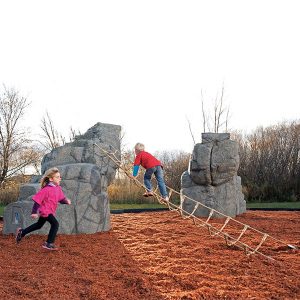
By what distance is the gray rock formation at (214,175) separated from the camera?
1257cm

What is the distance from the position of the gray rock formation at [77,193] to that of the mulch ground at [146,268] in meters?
0.34

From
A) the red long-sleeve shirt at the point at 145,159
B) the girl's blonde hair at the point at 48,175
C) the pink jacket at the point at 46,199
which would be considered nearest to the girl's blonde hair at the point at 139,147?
the red long-sleeve shirt at the point at 145,159

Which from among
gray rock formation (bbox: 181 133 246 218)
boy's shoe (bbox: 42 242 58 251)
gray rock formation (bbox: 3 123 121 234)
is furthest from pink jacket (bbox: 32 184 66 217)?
gray rock formation (bbox: 181 133 246 218)

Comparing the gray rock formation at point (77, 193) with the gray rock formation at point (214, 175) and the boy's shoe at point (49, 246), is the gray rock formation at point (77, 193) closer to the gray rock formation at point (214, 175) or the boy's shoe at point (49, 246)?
the boy's shoe at point (49, 246)

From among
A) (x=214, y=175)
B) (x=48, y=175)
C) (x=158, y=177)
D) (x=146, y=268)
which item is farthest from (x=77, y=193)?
(x=214, y=175)

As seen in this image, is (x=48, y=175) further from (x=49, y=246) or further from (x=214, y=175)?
(x=214, y=175)

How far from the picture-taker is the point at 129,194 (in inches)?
821

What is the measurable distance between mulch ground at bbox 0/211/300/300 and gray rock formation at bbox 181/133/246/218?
335 centimetres

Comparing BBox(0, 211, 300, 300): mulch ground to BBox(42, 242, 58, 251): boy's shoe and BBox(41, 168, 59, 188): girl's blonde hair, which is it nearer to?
BBox(42, 242, 58, 251): boy's shoe

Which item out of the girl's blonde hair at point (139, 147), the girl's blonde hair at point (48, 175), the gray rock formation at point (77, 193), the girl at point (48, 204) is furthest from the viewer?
the girl's blonde hair at point (139, 147)

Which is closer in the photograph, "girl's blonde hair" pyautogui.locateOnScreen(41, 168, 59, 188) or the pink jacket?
the pink jacket

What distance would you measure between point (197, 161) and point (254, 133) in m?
17.3

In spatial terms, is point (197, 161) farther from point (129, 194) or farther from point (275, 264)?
point (129, 194)

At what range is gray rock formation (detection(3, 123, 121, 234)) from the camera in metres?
9.05
